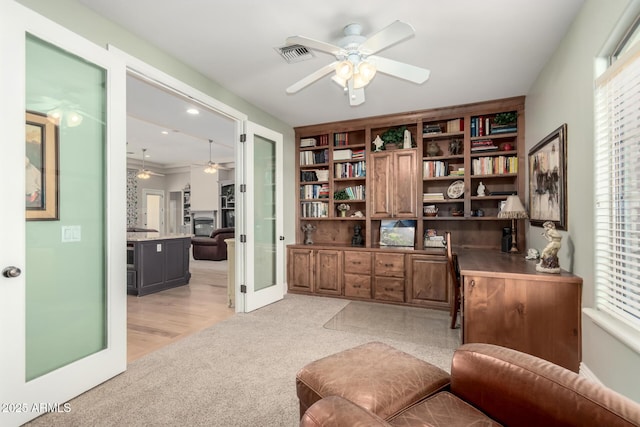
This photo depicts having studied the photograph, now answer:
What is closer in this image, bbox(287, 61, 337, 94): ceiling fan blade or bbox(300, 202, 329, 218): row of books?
bbox(287, 61, 337, 94): ceiling fan blade

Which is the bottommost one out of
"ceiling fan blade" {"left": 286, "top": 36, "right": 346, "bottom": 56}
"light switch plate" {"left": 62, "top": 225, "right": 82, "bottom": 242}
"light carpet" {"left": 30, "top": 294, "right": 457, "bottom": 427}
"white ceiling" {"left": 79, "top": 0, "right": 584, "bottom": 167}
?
"light carpet" {"left": 30, "top": 294, "right": 457, "bottom": 427}

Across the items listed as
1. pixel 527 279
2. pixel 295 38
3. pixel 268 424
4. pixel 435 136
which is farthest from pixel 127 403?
pixel 435 136

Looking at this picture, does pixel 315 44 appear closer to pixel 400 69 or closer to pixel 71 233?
pixel 400 69

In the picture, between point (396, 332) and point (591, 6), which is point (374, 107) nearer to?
point (591, 6)

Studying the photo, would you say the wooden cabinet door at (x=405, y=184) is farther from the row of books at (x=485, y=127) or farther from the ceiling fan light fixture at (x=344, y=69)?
the ceiling fan light fixture at (x=344, y=69)

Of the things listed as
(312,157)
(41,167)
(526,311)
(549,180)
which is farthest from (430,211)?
(41,167)

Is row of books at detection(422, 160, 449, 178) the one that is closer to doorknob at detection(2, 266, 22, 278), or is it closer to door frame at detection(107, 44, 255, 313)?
door frame at detection(107, 44, 255, 313)

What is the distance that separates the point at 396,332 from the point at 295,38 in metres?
2.68

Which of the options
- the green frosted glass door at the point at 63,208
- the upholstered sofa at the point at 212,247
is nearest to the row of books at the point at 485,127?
the green frosted glass door at the point at 63,208

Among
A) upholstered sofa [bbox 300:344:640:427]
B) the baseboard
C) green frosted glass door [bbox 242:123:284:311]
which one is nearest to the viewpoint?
upholstered sofa [bbox 300:344:640:427]

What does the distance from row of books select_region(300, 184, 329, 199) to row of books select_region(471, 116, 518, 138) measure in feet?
6.86

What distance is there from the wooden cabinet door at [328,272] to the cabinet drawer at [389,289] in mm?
526

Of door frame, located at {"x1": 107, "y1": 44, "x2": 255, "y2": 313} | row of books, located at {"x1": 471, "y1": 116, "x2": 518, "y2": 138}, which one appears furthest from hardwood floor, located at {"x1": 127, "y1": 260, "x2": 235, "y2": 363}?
row of books, located at {"x1": 471, "y1": 116, "x2": 518, "y2": 138}

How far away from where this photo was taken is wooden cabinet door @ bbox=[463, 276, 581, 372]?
2090 millimetres
